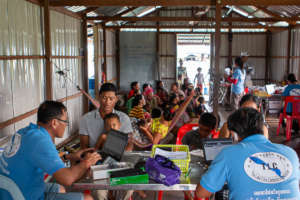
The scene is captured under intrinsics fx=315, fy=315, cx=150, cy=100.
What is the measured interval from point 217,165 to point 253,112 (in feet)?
1.22

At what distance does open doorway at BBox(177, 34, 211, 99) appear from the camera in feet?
45.5

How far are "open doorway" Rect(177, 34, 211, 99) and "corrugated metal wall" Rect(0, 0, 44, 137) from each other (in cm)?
537

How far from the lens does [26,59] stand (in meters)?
4.86

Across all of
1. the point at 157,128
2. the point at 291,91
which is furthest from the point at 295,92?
the point at 157,128

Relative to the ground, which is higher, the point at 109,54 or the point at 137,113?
the point at 109,54

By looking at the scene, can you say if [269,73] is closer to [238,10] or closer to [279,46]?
[279,46]

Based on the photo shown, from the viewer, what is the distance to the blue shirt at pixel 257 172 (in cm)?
169

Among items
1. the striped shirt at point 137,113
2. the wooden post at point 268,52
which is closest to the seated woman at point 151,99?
the striped shirt at point 137,113

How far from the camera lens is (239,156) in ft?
5.57

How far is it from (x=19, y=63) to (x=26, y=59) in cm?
25

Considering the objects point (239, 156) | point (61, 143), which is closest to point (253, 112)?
point (239, 156)

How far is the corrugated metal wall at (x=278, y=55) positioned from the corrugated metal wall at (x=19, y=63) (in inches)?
362

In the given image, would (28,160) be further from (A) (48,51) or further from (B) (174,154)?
(A) (48,51)

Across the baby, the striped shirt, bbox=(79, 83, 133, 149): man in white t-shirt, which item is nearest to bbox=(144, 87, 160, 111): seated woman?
the striped shirt
